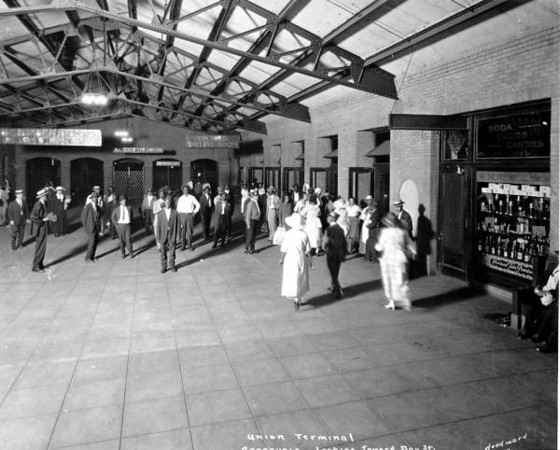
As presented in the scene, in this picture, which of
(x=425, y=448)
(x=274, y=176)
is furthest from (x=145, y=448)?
(x=274, y=176)

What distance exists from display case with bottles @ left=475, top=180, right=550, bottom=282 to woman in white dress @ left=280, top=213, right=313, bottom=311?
3738mm

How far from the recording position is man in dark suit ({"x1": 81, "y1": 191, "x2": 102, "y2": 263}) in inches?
441

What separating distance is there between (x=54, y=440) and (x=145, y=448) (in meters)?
0.83

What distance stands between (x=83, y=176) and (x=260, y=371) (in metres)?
24.2

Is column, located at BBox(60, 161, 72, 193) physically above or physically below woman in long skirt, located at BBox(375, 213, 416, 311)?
above

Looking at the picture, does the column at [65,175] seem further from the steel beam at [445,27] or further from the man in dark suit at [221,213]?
the steel beam at [445,27]

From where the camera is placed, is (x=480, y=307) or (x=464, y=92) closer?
(x=480, y=307)

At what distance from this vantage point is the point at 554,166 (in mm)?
6922

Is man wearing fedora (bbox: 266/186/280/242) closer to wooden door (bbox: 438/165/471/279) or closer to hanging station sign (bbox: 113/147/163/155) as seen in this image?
wooden door (bbox: 438/165/471/279)

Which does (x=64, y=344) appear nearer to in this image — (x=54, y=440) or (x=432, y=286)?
(x=54, y=440)

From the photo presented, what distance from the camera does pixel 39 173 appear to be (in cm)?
2541

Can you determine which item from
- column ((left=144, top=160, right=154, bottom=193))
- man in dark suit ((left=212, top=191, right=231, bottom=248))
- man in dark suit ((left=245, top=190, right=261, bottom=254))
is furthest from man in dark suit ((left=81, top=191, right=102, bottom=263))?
column ((left=144, top=160, right=154, bottom=193))

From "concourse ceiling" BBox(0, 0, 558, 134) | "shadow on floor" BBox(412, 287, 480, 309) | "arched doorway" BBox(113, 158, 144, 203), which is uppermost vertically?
"concourse ceiling" BBox(0, 0, 558, 134)

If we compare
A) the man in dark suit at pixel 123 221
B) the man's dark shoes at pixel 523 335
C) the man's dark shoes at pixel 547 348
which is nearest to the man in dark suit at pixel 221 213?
the man in dark suit at pixel 123 221
